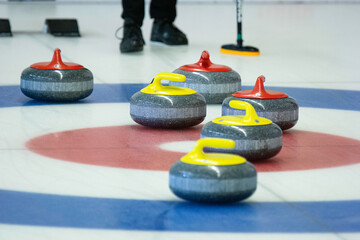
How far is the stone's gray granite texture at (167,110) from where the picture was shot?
2.42 meters

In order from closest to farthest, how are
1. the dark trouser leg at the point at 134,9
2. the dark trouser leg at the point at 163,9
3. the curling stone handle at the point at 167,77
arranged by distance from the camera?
1. the curling stone handle at the point at 167,77
2. the dark trouser leg at the point at 134,9
3. the dark trouser leg at the point at 163,9

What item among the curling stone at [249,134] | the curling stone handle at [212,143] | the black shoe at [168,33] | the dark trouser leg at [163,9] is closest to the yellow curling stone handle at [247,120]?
the curling stone at [249,134]

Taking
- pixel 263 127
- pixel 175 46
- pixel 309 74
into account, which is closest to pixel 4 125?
pixel 263 127

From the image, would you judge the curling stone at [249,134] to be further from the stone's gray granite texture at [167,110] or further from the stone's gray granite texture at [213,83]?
the stone's gray granite texture at [213,83]

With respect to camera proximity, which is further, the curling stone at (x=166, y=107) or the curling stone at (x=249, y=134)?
the curling stone at (x=166, y=107)

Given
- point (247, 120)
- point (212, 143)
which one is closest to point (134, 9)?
point (247, 120)

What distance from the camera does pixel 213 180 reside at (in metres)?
1.57

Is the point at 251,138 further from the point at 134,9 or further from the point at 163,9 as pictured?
the point at 163,9

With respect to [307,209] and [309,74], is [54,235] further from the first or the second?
[309,74]

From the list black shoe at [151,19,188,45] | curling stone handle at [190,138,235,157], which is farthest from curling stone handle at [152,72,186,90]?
black shoe at [151,19,188,45]

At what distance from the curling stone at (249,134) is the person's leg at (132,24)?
290 cm

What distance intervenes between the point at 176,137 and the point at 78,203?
31.1 inches

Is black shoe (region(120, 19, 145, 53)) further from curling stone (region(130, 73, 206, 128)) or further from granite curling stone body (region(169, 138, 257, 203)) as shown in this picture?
granite curling stone body (region(169, 138, 257, 203))

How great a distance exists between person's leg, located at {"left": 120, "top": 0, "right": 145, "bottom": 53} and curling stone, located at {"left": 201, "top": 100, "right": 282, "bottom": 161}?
290 cm
